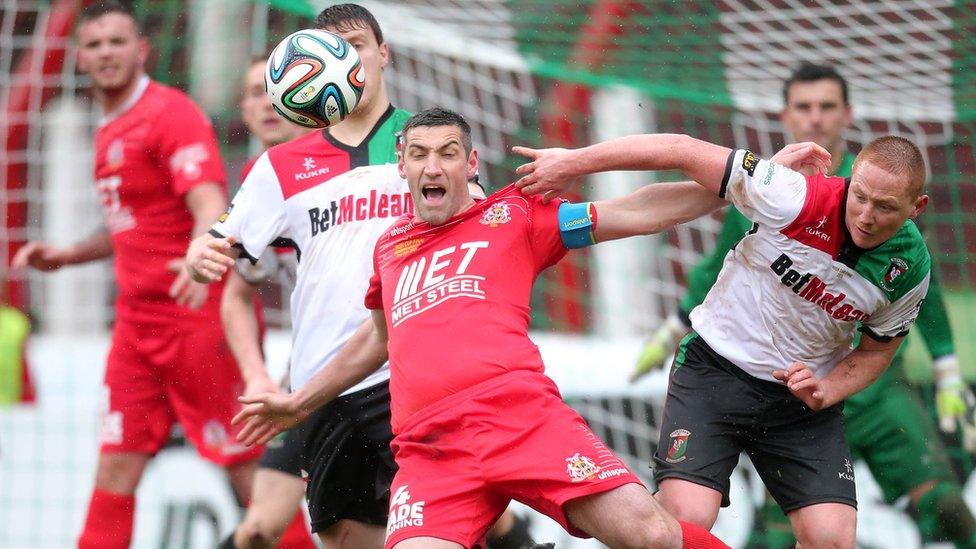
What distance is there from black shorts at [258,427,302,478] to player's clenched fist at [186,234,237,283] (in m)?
1.20

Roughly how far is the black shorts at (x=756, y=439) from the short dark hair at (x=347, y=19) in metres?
1.79

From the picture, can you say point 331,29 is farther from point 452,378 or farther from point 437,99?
point 437,99

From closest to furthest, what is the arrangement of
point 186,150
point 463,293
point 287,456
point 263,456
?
point 463,293
point 287,456
point 263,456
point 186,150

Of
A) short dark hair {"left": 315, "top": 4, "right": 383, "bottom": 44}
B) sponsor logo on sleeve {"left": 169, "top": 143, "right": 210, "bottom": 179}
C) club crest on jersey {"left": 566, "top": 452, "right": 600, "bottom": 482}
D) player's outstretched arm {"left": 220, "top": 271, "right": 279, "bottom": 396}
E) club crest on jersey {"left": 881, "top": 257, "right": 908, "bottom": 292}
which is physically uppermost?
short dark hair {"left": 315, "top": 4, "right": 383, "bottom": 44}

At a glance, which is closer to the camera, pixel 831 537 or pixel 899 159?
pixel 899 159

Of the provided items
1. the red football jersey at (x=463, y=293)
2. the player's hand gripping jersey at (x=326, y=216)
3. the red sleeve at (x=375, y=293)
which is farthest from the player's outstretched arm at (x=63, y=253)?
the red football jersey at (x=463, y=293)

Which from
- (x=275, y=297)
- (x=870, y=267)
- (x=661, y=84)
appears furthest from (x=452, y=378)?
(x=275, y=297)

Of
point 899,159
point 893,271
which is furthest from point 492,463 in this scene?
point 899,159

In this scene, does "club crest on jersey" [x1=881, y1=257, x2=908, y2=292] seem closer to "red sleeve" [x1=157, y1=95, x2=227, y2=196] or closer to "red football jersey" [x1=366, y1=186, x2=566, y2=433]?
"red football jersey" [x1=366, y1=186, x2=566, y2=433]

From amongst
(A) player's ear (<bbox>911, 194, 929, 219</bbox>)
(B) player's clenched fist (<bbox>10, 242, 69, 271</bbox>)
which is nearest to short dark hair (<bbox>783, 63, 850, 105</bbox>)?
(A) player's ear (<bbox>911, 194, 929, 219</bbox>)

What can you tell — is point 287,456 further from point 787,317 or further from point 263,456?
point 787,317

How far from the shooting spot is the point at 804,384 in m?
4.58

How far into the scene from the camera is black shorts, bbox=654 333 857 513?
15.8 feet

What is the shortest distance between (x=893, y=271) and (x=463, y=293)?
1402 mm
